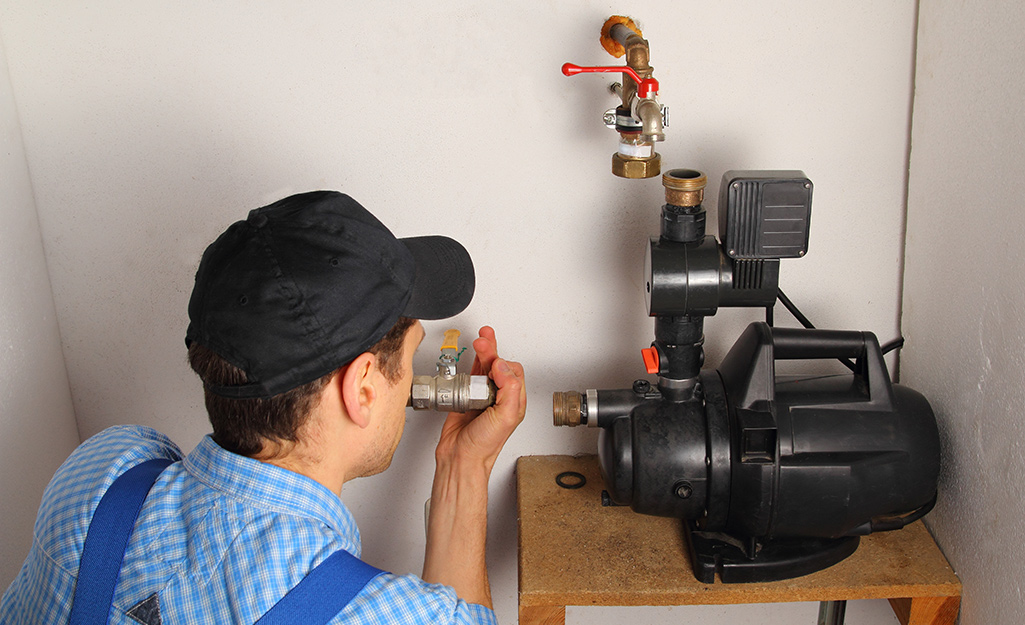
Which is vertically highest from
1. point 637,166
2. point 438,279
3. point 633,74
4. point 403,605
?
point 633,74

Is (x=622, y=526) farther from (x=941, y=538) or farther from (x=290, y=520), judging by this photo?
(x=290, y=520)

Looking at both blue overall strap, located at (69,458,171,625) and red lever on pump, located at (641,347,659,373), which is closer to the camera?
blue overall strap, located at (69,458,171,625)

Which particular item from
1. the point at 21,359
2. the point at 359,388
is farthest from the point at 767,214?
the point at 21,359

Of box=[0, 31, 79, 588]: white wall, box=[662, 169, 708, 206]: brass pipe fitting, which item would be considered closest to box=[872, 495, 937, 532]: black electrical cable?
box=[662, 169, 708, 206]: brass pipe fitting

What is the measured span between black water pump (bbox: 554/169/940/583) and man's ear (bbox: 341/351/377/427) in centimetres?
38

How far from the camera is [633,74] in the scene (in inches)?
41.9

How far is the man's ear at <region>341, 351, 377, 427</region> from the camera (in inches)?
33.2

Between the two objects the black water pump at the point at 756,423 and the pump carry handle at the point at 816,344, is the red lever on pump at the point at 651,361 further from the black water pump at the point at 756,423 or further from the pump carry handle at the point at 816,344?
the pump carry handle at the point at 816,344

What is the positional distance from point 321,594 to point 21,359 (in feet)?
2.74

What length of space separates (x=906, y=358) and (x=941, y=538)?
0.94 feet

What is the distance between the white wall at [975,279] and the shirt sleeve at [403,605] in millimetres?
691

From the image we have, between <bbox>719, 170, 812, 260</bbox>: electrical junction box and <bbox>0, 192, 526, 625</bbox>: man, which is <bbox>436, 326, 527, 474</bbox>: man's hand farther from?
<bbox>719, 170, 812, 260</bbox>: electrical junction box

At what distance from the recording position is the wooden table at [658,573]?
3.61ft

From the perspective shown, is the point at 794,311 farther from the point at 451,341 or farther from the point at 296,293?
the point at 296,293
